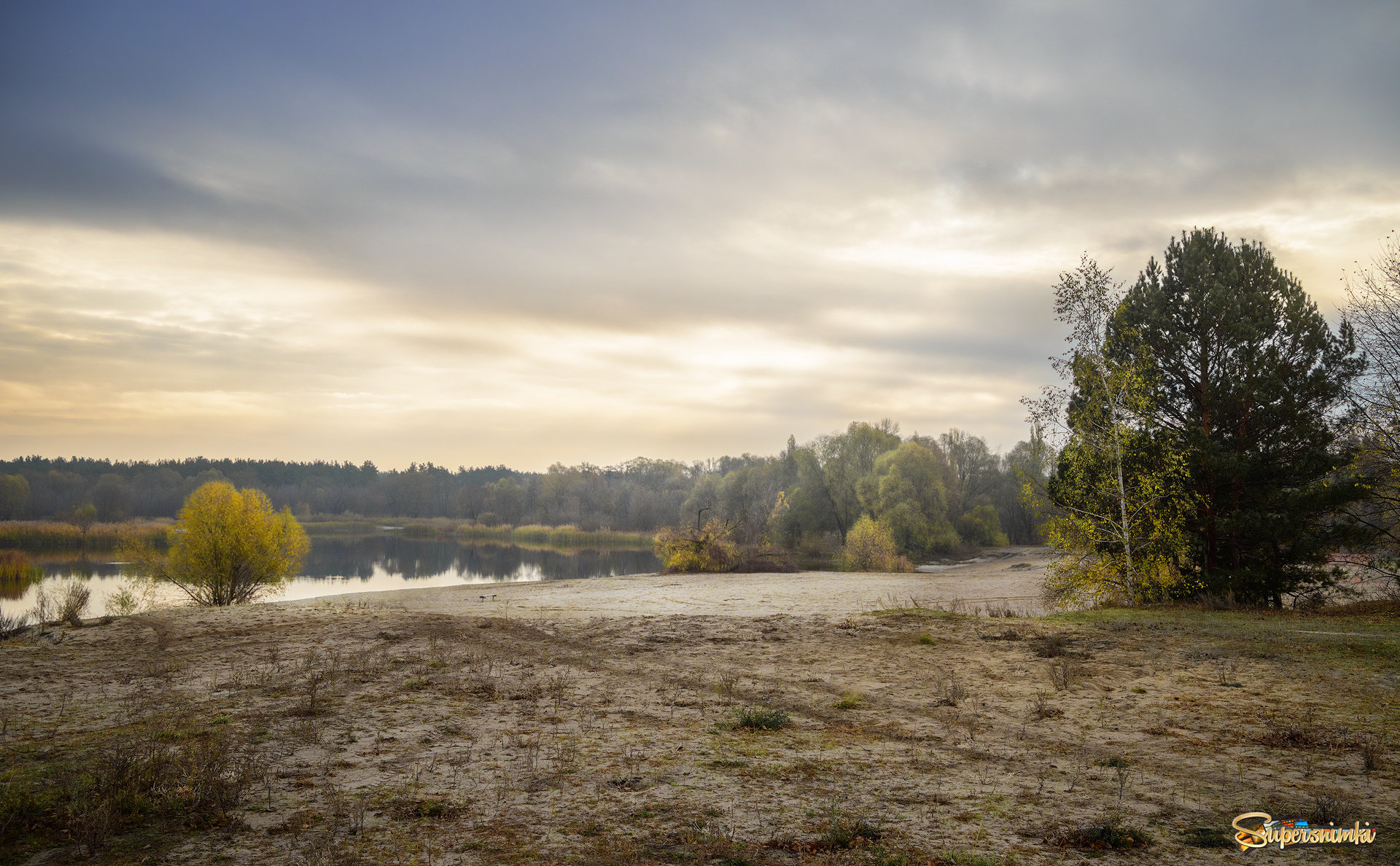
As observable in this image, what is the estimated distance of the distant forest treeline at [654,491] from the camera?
62.0 metres

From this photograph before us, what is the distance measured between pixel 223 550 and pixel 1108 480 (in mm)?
30255

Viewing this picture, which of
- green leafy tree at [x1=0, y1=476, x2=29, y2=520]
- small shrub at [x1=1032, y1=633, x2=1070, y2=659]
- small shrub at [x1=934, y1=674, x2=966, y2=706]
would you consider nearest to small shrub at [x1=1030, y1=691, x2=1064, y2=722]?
small shrub at [x1=934, y1=674, x2=966, y2=706]

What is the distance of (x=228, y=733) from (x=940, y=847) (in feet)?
21.7

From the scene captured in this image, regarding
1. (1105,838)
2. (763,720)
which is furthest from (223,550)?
(1105,838)

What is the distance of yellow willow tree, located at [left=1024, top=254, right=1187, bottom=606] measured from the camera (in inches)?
720

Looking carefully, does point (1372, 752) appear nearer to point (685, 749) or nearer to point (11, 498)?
point (685, 749)

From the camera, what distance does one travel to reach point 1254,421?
17859 millimetres

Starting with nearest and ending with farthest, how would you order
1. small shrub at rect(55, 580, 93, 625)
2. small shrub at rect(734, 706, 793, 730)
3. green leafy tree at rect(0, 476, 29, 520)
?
small shrub at rect(734, 706, 793, 730), small shrub at rect(55, 580, 93, 625), green leafy tree at rect(0, 476, 29, 520)

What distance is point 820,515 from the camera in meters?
64.1

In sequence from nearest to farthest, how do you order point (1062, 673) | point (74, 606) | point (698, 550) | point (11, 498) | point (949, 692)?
point (949, 692)
point (1062, 673)
point (74, 606)
point (698, 550)
point (11, 498)

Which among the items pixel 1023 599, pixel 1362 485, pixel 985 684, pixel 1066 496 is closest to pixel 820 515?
pixel 1023 599

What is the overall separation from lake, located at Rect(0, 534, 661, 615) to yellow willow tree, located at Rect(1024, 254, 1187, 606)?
2654cm

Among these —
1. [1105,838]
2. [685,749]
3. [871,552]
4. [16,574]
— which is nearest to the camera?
[1105,838]

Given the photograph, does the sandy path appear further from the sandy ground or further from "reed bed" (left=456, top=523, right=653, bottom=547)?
"reed bed" (left=456, top=523, right=653, bottom=547)
